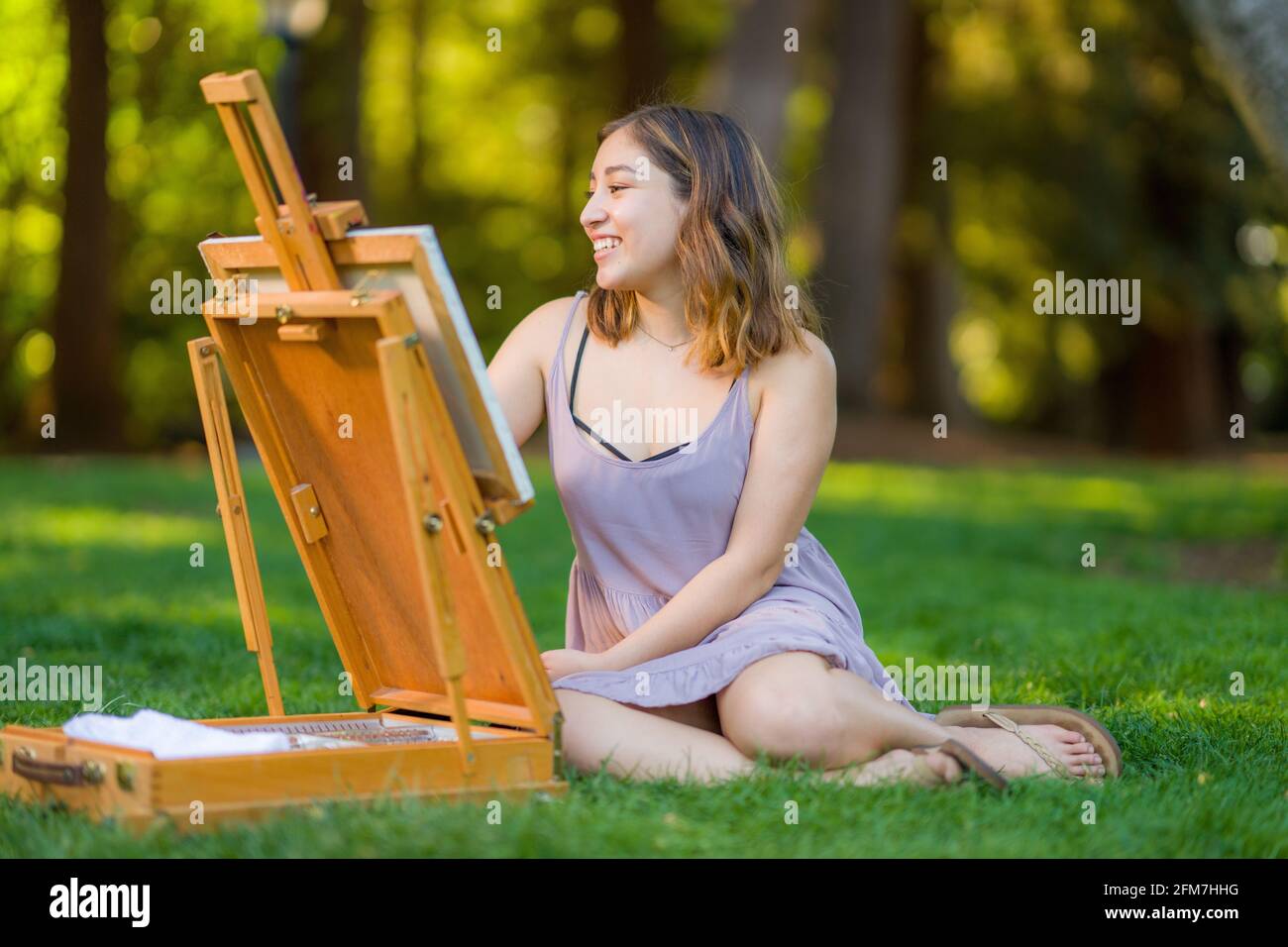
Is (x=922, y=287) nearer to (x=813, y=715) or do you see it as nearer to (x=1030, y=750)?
(x=1030, y=750)

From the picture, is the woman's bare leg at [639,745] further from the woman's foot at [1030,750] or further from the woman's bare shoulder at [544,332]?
the woman's bare shoulder at [544,332]

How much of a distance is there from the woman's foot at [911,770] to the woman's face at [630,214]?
135 cm

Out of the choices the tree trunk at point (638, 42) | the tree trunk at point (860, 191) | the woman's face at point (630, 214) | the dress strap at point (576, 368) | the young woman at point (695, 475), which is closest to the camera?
the young woman at point (695, 475)

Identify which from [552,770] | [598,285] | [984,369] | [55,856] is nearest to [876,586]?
[598,285]

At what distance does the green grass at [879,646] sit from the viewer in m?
3.06

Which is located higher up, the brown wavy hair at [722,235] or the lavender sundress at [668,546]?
the brown wavy hair at [722,235]

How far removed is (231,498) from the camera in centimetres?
384

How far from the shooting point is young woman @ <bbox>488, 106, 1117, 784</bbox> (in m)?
3.72

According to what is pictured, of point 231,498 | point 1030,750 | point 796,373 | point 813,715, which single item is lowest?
point 1030,750

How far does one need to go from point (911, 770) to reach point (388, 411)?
141 cm

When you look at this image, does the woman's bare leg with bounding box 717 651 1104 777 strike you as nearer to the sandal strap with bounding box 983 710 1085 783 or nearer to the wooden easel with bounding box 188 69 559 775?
the sandal strap with bounding box 983 710 1085 783

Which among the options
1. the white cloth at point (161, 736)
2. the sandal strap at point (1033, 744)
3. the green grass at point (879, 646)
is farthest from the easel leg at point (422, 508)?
the sandal strap at point (1033, 744)

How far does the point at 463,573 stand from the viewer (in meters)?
3.45

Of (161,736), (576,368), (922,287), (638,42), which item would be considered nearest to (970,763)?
(576,368)
